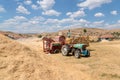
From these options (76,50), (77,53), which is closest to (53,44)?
(76,50)

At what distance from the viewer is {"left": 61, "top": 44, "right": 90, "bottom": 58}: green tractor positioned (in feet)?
60.8

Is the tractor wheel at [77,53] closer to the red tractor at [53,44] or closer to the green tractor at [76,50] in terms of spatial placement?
the green tractor at [76,50]

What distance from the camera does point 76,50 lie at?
745 inches

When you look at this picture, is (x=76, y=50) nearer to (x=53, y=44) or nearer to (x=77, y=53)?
(x=77, y=53)

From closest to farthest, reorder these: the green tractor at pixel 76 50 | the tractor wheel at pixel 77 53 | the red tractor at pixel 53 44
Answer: the tractor wheel at pixel 77 53
the green tractor at pixel 76 50
the red tractor at pixel 53 44

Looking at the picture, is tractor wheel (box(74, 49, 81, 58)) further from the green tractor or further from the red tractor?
the red tractor

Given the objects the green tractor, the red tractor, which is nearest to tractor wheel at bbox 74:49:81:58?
A: the green tractor

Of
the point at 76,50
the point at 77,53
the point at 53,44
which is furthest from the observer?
the point at 53,44

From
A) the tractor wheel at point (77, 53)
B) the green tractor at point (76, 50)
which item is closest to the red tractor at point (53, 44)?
the green tractor at point (76, 50)

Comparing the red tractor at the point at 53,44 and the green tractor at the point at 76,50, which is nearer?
the green tractor at the point at 76,50

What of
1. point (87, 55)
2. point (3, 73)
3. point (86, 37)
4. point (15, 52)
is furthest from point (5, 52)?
point (86, 37)

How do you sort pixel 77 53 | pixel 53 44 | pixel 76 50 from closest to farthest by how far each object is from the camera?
pixel 77 53, pixel 76 50, pixel 53 44

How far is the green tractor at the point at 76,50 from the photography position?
18538 mm

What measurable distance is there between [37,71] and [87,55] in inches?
416
